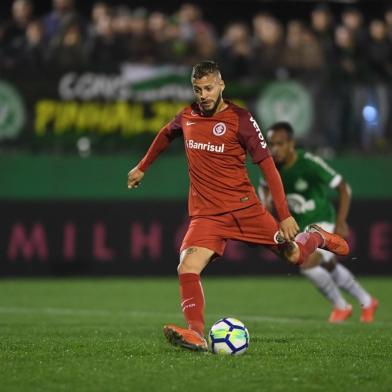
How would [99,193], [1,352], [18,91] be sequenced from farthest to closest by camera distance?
1. [99,193]
2. [18,91]
3. [1,352]

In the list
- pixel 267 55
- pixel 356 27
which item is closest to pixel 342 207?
pixel 267 55

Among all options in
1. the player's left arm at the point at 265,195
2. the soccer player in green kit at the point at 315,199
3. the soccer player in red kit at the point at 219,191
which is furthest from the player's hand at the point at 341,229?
the soccer player in red kit at the point at 219,191

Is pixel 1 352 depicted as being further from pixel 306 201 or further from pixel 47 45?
pixel 47 45

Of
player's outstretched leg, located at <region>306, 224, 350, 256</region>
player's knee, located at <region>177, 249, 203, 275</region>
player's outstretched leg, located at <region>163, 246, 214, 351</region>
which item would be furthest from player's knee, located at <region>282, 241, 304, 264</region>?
player's knee, located at <region>177, 249, 203, 275</region>

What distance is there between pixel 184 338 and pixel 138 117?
9837 mm

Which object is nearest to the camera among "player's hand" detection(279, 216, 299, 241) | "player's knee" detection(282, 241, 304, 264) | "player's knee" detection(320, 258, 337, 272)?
"player's hand" detection(279, 216, 299, 241)

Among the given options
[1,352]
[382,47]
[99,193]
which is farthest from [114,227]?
[1,352]

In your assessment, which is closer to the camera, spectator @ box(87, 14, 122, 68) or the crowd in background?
the crowd in background

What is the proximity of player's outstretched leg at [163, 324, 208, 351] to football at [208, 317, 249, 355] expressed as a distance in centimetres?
9

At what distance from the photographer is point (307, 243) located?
850 cm

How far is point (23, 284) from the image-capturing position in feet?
55.8

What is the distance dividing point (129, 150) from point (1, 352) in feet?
32.8

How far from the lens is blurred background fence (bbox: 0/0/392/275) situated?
16859 mm

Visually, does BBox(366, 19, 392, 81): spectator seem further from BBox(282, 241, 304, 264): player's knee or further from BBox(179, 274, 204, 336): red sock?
BBox(179, 274, 204, 336): red sock
